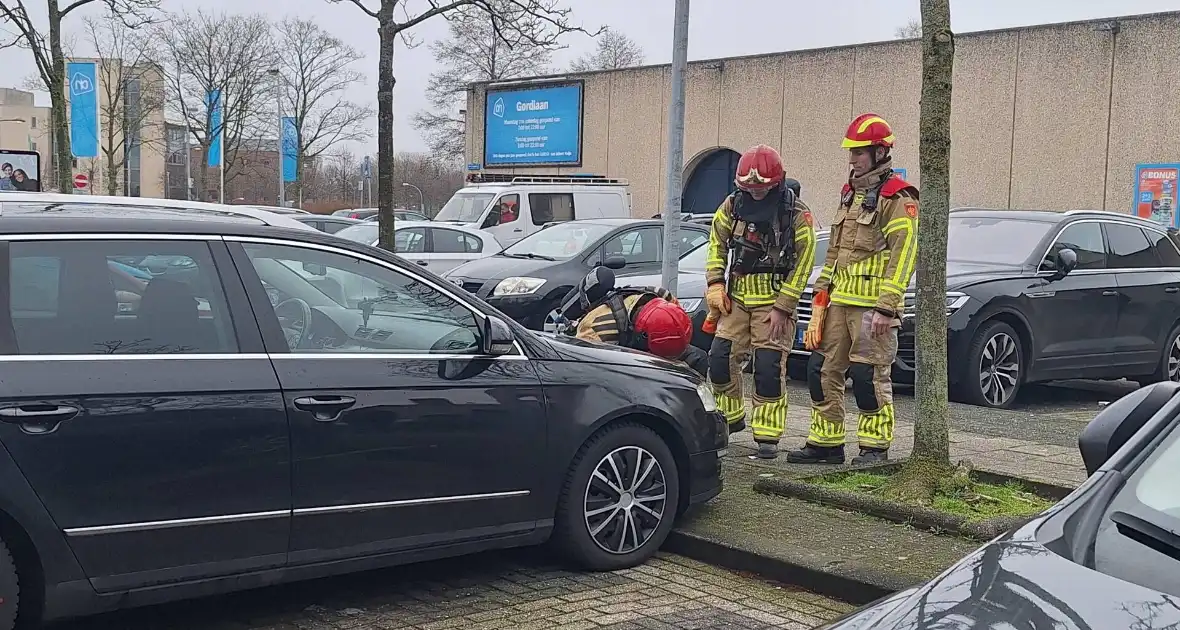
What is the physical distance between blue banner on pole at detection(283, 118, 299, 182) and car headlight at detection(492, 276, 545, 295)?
3203 centimetres

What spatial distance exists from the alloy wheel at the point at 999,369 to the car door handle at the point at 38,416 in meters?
7.64

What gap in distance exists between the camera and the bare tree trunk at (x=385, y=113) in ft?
43.6

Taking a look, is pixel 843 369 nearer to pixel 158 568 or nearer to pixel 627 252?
pixel 158 568

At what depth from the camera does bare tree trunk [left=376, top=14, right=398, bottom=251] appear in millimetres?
13297

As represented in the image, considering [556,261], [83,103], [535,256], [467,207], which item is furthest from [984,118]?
[83,103]

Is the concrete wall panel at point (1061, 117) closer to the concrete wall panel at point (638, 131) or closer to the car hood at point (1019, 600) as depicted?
the concrete wall panel at point (638, 131)

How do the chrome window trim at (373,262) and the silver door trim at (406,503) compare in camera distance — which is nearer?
the silver door trim at (406,503)

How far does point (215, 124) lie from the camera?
4506 cm

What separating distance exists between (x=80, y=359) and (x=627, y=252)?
929 cm

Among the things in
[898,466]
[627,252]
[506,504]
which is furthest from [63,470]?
[627,252]

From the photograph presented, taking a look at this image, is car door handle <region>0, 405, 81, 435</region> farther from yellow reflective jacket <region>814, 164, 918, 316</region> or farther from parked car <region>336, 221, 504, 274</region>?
parked car <region>336, 221, 504, 274</region>

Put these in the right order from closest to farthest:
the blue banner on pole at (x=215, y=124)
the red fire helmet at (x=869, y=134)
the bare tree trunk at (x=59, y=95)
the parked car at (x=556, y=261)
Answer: the red fire helmet at (x=869, y=134), the parked car at (x=556, y=261), the bare tree trunk at (x=59, y=95), the blue banner on pole at (x=215, y=124)

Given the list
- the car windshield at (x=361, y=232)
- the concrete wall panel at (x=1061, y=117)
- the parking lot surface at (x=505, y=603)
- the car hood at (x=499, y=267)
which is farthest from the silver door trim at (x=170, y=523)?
the concrete wall panel at (x=1061, y=117)

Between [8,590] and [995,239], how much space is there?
9.02 metres
